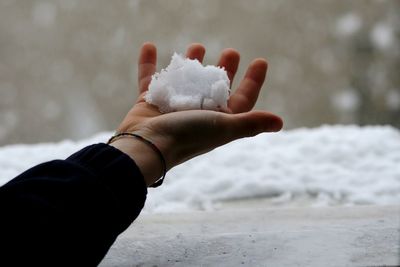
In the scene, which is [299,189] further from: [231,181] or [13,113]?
[13,113]

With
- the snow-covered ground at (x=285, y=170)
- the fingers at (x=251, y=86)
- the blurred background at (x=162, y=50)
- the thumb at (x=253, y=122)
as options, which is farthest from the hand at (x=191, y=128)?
the blurred background at (x=162, y=50)

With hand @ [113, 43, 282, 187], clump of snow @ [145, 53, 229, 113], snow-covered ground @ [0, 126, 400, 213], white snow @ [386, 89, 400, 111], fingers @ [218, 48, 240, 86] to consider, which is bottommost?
snow-covered ground @ [0, 126, 400, 213]

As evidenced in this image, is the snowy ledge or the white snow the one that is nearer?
the snowy ledge

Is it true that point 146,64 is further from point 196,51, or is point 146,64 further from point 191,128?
point 191,128

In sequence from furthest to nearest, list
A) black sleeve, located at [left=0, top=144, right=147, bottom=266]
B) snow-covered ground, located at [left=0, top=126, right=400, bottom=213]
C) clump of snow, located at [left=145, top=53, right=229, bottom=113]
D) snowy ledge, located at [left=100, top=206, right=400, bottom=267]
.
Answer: snow-covered ground, located at [left=0, top=126, right=400, bottom=213]
clump of snow, located at [left=145, top=53, right=229, bottom=113]
snowy ledge, located at [left=100, top=206, right=400, bottom=267]
black sleeve, located at [left=0, top=144, right=147, bottom=266]

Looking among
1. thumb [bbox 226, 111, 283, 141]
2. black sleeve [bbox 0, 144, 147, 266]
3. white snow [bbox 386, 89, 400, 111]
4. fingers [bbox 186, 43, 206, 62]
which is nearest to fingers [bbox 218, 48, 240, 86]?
fingers [bbox 186, 43, 206, 62]

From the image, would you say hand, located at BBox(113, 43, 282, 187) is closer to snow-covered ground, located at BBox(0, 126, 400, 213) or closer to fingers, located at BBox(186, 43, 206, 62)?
fingers, located at BBox(186, 43, 206, 62)
